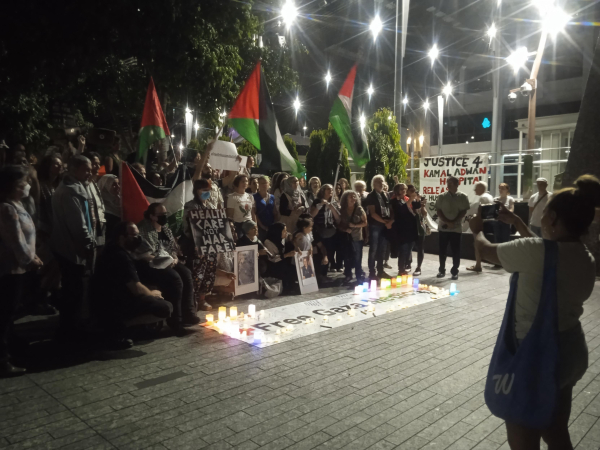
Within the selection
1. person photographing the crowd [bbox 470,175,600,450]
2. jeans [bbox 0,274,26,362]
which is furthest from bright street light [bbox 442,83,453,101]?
person photographing the crowd [bbox 470,175,600,450]

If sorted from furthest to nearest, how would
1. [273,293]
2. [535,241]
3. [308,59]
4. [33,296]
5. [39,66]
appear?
[308,59] → [39,66] → [273,293] → [33,296] → [535,241]

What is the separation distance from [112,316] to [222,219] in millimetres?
2429

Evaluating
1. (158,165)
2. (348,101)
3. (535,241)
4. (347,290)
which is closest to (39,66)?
(158,165)

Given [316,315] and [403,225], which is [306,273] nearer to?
[316,315]

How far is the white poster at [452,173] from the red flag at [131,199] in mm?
8876

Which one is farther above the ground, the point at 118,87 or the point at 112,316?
the point at 118,87

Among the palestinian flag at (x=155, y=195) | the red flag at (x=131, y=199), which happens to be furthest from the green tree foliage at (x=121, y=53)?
the red flag at (x=131, y=199)

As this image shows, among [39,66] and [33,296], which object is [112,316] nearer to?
[33,296]

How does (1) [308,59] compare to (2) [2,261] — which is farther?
(1) [308,59]

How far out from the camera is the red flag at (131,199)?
20.9 ft

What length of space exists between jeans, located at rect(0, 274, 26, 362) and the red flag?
182 cm

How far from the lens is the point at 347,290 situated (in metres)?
9.02

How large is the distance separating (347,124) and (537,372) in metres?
8.11

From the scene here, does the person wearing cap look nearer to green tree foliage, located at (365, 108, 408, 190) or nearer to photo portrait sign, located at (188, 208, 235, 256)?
photo portrait sign, located at (188, 208, 235, 256)
